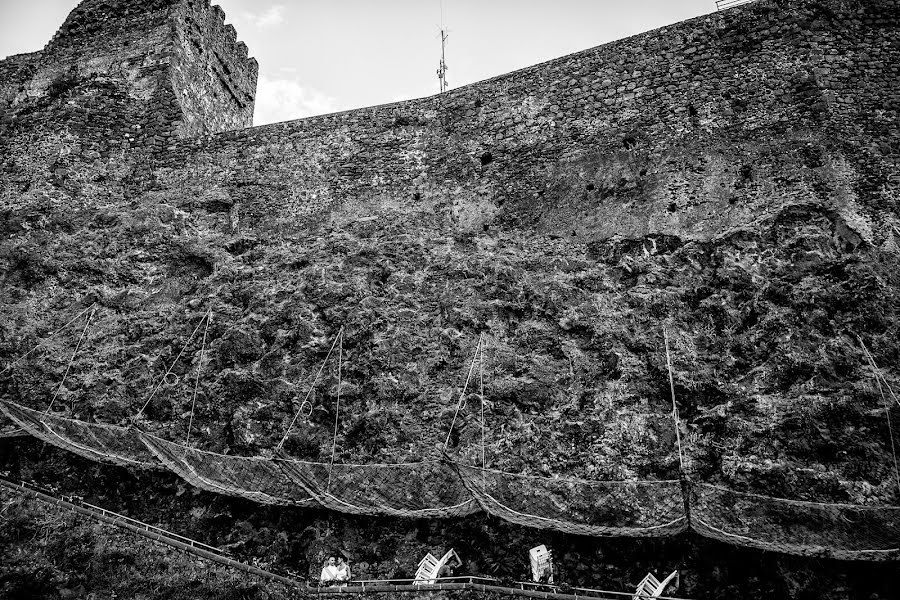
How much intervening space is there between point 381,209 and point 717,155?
15.1ft

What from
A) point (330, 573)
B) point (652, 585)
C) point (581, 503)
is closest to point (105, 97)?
point (330, 573)

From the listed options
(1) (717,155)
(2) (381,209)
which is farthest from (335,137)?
(1) (717,155)

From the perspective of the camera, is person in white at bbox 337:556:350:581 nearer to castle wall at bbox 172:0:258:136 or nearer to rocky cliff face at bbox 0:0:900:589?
→ rocky cliff face at bbox 0:0:900:589

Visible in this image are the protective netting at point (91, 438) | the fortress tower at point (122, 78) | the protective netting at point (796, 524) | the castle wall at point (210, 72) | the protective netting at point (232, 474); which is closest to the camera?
the protective netting at point (796, 524)

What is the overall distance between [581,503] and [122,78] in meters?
10.4

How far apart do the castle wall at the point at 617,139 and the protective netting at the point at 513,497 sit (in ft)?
11.0

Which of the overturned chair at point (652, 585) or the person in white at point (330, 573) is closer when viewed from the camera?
the overturned chair at point (652, 585)

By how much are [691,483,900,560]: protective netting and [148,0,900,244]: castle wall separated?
130 inches

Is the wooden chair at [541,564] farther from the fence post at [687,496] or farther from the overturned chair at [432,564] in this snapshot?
the fence post at [687,496]

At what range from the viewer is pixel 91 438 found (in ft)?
25.7

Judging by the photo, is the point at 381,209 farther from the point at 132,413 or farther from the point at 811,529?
the point at 811,529

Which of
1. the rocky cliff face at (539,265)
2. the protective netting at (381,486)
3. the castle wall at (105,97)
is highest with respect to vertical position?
the castle wall at (105,97)

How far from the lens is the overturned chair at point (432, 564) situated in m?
6.42

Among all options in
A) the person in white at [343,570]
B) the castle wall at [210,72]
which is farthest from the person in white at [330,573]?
the castle wall at [210,72]
